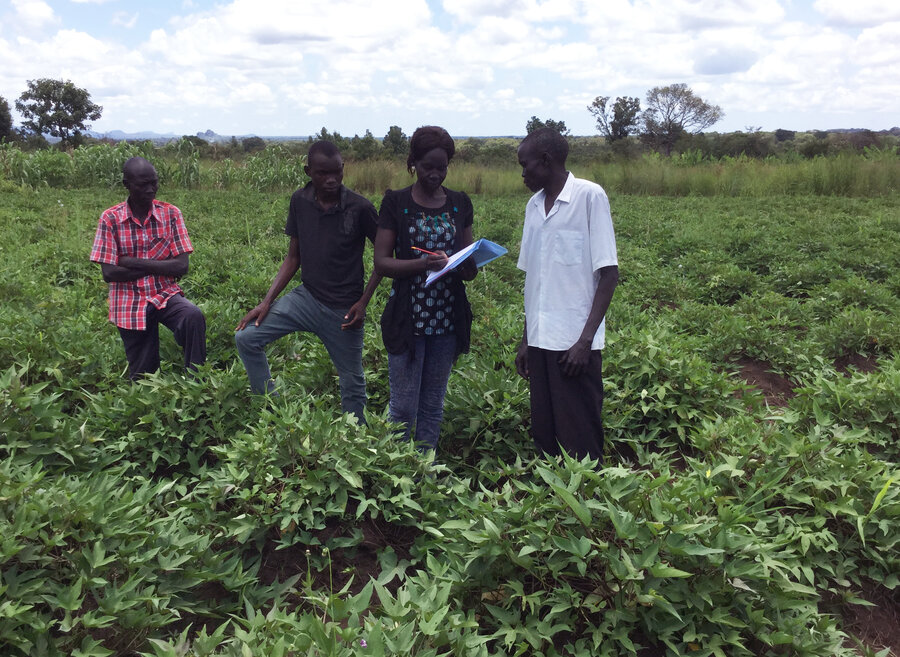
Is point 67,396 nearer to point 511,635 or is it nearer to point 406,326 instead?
point 406,326

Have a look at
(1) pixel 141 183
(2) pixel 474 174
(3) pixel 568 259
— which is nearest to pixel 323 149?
(1) pixel 141 183

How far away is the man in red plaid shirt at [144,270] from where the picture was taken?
3697 millimetres

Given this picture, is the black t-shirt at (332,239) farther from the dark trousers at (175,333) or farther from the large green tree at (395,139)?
the large green tree at (395,139)

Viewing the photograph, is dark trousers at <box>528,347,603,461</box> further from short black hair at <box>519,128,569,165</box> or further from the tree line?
the tree line

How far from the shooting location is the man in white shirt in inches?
107

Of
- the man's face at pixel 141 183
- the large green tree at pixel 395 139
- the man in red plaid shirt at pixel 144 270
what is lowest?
the man in red plaid shirt at pixel 144 270

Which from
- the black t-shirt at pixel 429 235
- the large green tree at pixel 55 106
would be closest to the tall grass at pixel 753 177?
the black t-shirt at pixel 429 235

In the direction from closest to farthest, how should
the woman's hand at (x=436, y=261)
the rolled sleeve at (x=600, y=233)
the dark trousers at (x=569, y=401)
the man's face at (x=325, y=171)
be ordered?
1. the rolled sleeve at (x=600, y=233)
2. the dark trousers at (x=569, y=401)
3. the woman's hand at (x=436, y=261)
4. the man's face at (x=325, y=171)

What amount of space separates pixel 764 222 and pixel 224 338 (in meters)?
9.38

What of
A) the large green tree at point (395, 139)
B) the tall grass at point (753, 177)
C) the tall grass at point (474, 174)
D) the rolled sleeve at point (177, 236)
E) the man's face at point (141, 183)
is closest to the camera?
the man's face at point (141, 183)

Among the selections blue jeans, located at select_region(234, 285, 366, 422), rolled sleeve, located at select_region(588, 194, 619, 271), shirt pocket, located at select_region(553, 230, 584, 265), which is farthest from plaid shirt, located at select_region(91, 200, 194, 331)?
rolled sleeve, located at select_region(588, 194, 619, 271)

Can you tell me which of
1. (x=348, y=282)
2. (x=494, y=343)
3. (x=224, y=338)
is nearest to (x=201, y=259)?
(x=224, y=338)

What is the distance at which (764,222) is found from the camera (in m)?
11.0

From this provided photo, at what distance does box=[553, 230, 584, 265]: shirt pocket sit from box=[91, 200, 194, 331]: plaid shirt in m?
2.34
